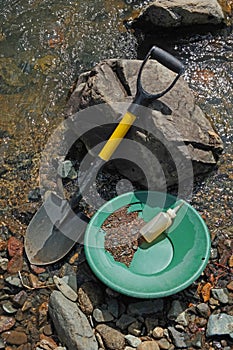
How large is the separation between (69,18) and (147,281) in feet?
8.04

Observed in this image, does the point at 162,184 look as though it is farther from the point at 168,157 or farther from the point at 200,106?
the point at 200,106

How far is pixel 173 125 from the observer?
3574mm

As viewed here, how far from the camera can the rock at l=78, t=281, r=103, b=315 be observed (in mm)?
3197

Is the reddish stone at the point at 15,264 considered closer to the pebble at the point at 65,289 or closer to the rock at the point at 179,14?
the pebble at the point at 65,289

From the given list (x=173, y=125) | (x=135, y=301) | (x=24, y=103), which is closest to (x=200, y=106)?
(x=173, y=125)

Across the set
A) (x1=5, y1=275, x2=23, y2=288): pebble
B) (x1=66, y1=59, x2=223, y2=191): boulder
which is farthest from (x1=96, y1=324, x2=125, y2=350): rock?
(x1=66, y1=59, x2=223, y2=191): boulder

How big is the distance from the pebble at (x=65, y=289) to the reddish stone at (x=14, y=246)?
12.0 inches

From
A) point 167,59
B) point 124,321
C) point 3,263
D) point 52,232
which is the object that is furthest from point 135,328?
point 167,59

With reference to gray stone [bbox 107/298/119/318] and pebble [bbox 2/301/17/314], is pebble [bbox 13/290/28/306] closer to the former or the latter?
pebble [bbox 2/301/17/314]

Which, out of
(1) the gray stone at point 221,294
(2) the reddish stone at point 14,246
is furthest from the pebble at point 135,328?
(2) the reddish stone at point 14,246

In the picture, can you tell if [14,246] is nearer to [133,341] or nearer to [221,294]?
[133,341]

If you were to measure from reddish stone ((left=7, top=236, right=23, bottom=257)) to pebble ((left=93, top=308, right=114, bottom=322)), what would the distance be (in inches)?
24.1

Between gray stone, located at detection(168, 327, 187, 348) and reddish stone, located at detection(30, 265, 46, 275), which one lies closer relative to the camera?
gray stone, located at detection(168, 327, 187, 348)

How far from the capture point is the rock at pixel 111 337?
307 centimetres
